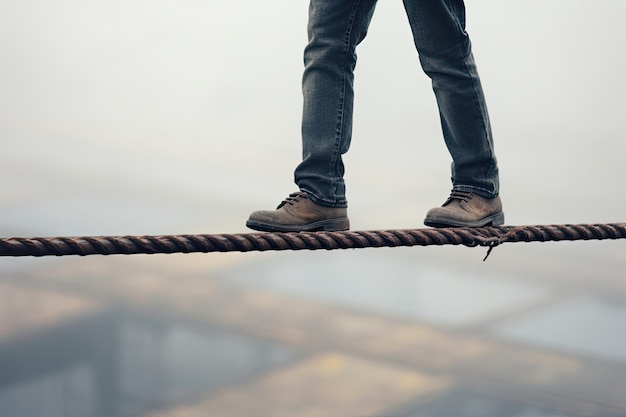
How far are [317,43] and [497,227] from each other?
1.22ft

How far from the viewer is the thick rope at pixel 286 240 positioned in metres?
1.10

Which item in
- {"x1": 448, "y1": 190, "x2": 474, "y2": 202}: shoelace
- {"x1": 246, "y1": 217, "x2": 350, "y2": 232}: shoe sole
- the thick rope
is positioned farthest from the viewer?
{"x1": 448, "y1": 190, "x2": 474, "y2": 202}: shoelace

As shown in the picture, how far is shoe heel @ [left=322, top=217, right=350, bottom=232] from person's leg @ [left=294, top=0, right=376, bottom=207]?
23 millimetres

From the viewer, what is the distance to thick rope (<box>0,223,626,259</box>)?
1.10 meters

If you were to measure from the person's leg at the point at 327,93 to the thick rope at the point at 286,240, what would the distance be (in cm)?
12

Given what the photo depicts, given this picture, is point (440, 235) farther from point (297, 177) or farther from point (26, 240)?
point (26, 240)

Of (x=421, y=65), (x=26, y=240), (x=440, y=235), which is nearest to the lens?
(x=26, y=240)

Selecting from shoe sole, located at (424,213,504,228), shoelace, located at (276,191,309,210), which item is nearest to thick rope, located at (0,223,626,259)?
shoe sole, located at (424,213,504,228)

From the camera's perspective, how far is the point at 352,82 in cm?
139

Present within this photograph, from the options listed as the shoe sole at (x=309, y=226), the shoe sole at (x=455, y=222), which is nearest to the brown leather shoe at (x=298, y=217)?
the shoe sole at (x=309, y=226)

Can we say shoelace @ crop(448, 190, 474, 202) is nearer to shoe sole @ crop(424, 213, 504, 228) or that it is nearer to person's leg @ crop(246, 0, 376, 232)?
shoe sole @ crop(424, 213, 504, 228)

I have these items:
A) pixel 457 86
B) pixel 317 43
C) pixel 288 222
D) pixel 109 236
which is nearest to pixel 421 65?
pixel 457 86

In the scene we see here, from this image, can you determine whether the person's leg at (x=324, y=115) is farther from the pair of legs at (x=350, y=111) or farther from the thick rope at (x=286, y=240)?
the thick rope at (x=286, y=240)

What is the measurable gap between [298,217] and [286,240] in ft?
0.45
